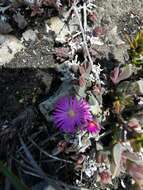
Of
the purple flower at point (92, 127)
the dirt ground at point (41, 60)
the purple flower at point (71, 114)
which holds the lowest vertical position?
the purple flower at point (92, 127)

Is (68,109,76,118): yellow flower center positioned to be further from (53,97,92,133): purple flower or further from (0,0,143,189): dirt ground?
(0,0,143,189): dirt ground

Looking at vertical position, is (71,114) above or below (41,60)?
below

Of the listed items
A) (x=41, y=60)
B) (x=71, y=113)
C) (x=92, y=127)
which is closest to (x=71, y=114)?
(x=71, y=113)

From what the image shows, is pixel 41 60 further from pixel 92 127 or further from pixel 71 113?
pixel 92 127

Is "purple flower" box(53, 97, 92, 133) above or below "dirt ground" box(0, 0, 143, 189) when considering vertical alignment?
below

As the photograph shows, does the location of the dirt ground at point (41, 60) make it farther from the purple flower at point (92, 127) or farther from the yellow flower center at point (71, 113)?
the purple flower at point (92, 127)

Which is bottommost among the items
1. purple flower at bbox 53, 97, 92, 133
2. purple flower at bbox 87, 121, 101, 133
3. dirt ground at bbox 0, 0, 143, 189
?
purple flower at bbox 87, 121, 101, 133

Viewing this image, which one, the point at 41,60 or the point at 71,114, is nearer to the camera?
the point at 71,114

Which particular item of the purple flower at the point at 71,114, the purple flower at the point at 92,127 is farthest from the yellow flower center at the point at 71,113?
the purple flower at the point at 92,127

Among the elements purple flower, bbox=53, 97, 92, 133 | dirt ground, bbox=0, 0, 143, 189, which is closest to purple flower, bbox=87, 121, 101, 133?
purple flower, bbox=53, 97, 92, 133

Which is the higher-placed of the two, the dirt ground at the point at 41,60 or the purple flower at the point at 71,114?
the dirt ground at the point at 41,60
